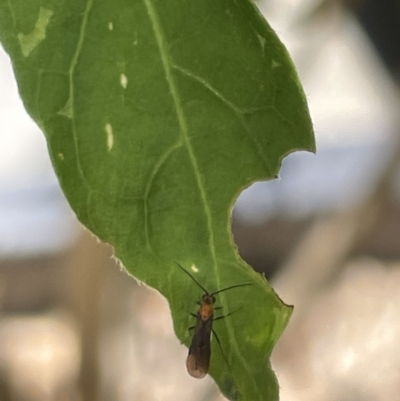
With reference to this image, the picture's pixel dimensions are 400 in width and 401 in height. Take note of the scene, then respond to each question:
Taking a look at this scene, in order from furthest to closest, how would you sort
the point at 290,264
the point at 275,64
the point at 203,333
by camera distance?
the point at 290,264 < the point at 203,333 < the point at 275,64

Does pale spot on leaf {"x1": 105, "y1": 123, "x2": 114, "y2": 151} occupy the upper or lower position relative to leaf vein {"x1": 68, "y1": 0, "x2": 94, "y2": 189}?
lower

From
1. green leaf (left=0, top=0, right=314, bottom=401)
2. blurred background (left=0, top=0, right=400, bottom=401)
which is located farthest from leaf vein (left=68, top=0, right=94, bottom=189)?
blurred background (left=0, top=0, right=400, bottom=401)

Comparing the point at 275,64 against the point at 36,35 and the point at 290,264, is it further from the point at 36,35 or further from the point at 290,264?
the point at 290,264

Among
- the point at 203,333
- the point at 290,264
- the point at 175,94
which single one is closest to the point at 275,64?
the point at 175,94

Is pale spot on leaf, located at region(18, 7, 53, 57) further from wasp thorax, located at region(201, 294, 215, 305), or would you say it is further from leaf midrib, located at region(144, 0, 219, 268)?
wasp thorax, located at region(201, 294, 215, 305)

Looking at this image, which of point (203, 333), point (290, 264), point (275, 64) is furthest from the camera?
point (290, 264)

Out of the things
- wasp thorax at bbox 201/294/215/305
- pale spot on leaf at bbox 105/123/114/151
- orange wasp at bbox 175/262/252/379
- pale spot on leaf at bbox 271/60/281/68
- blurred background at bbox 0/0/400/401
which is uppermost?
pale spot on leaf at bbox 271/60/281/68

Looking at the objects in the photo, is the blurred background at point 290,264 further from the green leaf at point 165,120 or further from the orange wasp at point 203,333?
the green leaf at point 165,120

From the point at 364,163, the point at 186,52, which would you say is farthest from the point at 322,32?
the point at 186,52

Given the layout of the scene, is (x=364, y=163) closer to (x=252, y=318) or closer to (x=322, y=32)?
(x=322, y=32)
